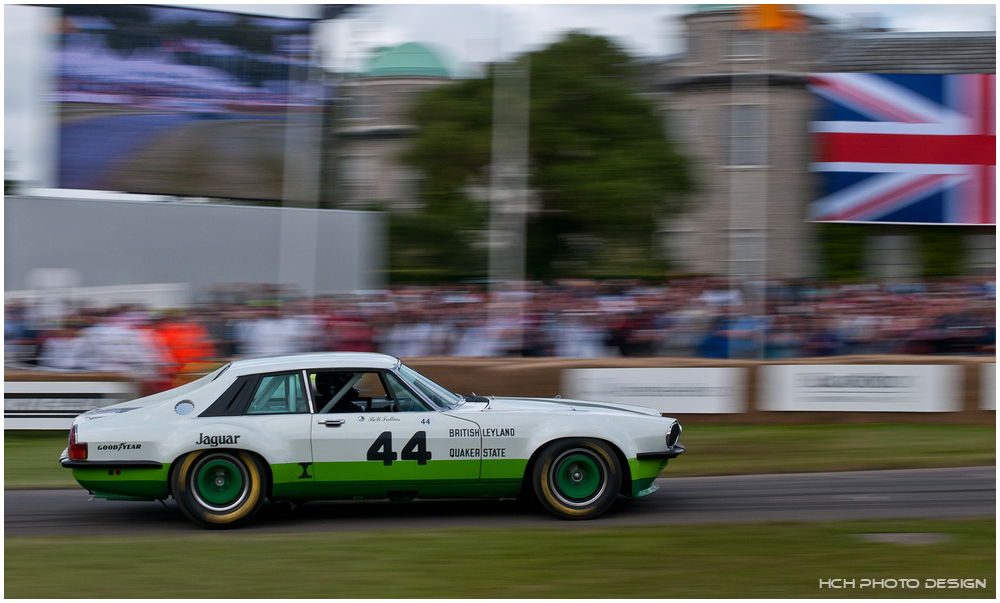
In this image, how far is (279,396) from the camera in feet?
21.2

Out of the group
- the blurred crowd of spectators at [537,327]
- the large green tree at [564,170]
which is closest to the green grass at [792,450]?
the blurred crowd of spectators at [537,327]

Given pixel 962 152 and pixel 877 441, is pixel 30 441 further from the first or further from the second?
pixel 962 152

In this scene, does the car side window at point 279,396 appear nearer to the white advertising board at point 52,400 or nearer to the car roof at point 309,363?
the car roof at point 309,363

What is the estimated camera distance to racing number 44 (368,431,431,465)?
6.33 m

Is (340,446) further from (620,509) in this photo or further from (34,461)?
(34,461)

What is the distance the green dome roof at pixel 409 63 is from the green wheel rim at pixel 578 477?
25.4 meters

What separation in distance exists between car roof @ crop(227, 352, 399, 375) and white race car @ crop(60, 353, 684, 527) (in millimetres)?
12

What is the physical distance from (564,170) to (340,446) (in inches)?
658

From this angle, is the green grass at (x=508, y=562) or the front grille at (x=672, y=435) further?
the front grille at (x=672, y=435)

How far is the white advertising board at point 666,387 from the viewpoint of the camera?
35.6ft

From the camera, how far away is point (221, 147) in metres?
22.1

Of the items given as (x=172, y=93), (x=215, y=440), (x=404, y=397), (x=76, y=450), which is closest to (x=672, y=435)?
(x=404, y=397)

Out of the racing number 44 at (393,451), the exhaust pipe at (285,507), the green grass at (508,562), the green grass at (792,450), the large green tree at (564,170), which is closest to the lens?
the green grass at (508,562)

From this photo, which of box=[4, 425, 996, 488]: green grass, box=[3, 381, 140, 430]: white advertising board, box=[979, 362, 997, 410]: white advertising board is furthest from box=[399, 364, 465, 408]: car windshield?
box=[979, 362, 997, 410]: white advertising board
